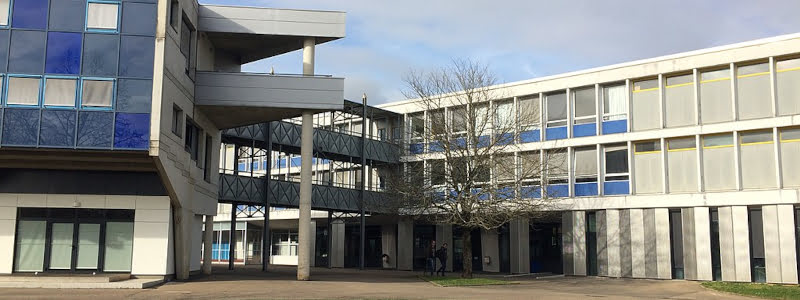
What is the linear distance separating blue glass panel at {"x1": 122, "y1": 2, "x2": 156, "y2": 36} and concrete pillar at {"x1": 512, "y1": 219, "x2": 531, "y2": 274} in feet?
70.7

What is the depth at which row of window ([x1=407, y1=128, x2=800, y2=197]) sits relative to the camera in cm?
3114

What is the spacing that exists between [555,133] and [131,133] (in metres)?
21.4

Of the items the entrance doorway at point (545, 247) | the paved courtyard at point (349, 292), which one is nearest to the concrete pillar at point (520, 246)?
the entrance doorway at point (545, 247)

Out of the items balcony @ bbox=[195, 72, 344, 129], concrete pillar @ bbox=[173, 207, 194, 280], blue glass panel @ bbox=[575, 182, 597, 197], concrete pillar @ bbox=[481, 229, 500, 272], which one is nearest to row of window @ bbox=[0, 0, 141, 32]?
balcony @ bbox=[195, 72, 344, 129]

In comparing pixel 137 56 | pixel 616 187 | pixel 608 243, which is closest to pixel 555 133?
pixel 616 187

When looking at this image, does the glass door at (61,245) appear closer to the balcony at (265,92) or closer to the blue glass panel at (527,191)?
the balcony at (265,92)

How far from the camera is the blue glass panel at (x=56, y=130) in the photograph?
22.3 meters

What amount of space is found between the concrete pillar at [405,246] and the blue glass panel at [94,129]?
79.2 feet

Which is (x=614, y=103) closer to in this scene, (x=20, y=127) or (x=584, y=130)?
(x=584, y=130)

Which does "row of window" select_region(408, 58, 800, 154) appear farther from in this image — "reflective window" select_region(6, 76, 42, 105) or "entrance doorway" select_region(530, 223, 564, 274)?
"reflective window" select_region(6, 76, 42, 105)

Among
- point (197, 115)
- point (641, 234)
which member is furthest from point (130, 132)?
point (641, 234)

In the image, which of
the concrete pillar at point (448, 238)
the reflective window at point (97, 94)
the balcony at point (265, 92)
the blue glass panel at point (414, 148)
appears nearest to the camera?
the reflective window at point (97, 94)

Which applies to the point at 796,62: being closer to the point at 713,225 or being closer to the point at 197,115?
the point at 713,225

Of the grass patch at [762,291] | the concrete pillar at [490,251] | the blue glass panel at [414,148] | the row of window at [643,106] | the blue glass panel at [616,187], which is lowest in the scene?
the grass patch at [762,291]
